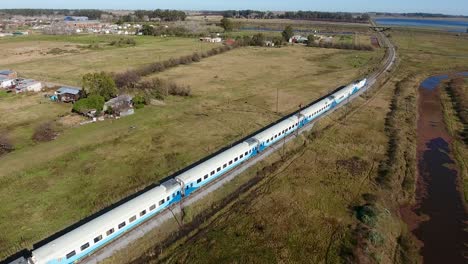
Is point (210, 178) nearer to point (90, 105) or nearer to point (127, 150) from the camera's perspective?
point (127, 150)

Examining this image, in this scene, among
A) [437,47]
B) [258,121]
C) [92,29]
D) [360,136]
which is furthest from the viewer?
[92,29]

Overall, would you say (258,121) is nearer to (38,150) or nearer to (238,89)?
(238,89)

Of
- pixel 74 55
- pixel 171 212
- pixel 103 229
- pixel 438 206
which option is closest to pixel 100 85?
pixel 171 212

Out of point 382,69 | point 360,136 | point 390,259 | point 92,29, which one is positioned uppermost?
point 92,29

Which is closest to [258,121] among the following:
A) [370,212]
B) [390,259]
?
[370,212]

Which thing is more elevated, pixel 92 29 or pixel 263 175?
pixel 92 29

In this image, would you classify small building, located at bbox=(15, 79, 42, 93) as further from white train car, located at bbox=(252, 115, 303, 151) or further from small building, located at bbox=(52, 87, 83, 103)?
white train car, located at bbox=(252, 115, 303, 151)
